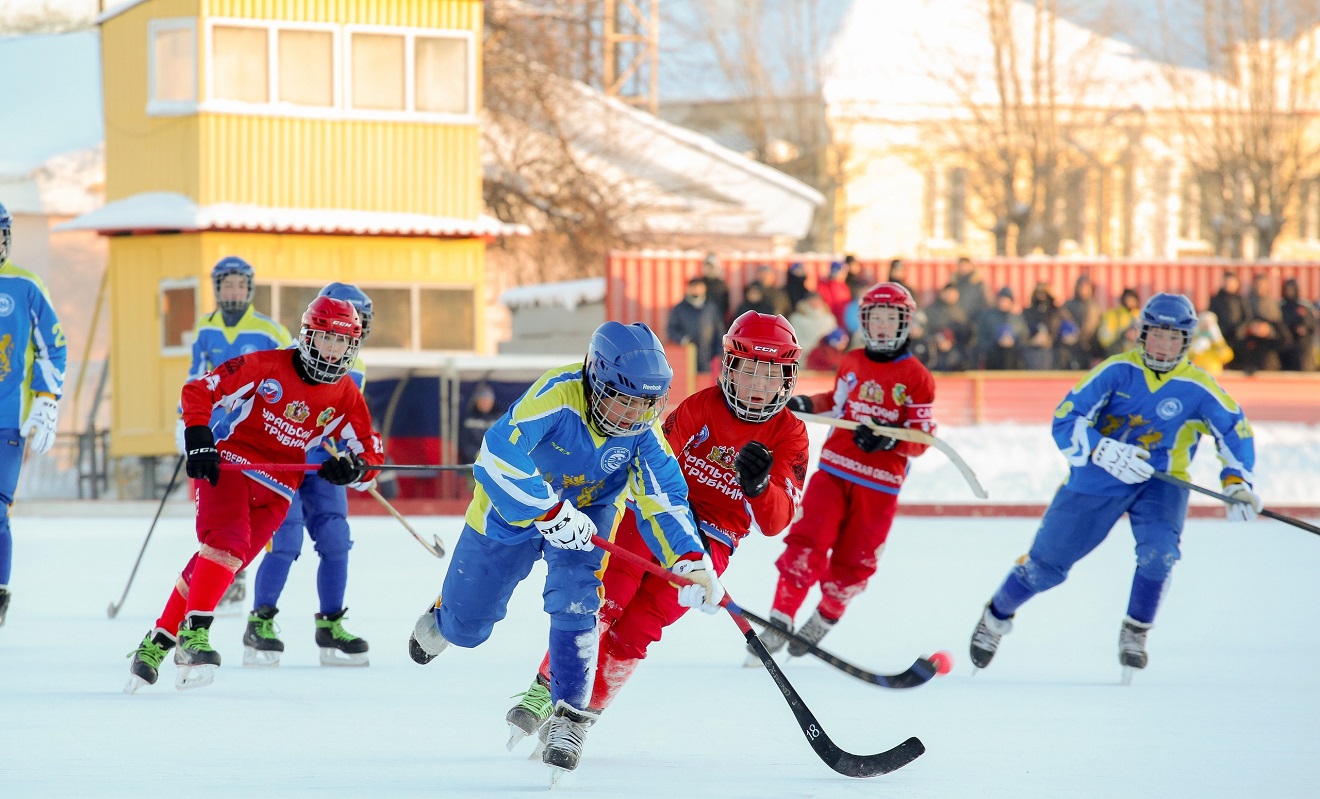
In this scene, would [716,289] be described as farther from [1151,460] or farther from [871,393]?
[1151,460]

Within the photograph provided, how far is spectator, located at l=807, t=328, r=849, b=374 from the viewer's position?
518 inches

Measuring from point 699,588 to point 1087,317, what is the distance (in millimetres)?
10959

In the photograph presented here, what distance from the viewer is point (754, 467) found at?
428 centimetres

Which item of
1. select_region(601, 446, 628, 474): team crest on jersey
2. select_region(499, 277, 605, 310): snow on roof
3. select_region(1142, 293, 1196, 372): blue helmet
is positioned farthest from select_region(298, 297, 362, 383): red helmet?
select_region(499, 277, 605, 310): snow on roof

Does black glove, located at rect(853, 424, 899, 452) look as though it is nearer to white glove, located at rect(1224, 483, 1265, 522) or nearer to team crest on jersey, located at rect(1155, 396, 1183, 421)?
team crest on jersey, located at rect(1155, 396, 1183, 421)

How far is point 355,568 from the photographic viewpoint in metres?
8.12

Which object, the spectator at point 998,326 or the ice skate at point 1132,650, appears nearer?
the ice skate at point 1132,650

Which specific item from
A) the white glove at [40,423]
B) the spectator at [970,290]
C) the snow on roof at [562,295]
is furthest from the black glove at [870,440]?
the snow on roof at [562,295]

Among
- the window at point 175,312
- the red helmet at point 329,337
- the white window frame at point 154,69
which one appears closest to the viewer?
the red helmet at point 329,337

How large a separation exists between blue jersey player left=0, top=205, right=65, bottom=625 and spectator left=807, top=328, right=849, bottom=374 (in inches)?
313

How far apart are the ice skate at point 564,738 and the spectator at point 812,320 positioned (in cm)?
969

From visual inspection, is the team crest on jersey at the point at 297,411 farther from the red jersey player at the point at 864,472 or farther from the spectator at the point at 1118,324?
the spectator at the point at 1118,324

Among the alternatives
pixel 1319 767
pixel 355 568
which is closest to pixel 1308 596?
pixel 1319 767

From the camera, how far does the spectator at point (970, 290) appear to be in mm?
14258
